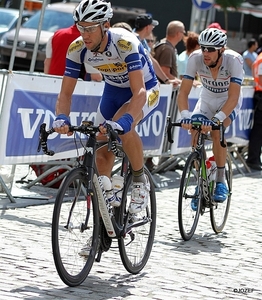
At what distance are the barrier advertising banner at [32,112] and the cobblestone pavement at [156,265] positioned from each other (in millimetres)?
588

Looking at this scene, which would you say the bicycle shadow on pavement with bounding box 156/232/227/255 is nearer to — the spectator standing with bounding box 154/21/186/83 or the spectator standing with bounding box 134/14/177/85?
the spectator standing with bounding box 134/14/177/85

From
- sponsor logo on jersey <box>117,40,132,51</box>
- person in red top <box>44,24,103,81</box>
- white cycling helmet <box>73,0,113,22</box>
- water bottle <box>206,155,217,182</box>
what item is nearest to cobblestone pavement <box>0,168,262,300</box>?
water bottle <box>206,155,217,182</box>

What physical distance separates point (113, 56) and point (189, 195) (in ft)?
7.99

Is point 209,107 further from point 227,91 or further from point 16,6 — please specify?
point 16,6

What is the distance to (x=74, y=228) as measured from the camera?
6.44 meters

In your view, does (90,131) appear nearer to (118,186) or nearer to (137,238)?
(118,186)

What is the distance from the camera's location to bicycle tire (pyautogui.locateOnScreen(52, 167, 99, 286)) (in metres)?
6.13

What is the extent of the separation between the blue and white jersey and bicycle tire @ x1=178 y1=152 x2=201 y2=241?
192 centimetres

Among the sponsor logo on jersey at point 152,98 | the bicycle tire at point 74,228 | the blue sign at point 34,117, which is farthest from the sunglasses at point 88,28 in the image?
the blue sign at point 34,117

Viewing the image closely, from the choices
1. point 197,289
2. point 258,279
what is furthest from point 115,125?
point 258,279

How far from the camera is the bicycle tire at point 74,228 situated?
613 centimetres

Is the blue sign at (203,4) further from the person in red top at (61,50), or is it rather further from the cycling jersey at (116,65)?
the cycling jersey at (116,65)

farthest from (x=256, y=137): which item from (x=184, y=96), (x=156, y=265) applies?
(x=156, y=265)

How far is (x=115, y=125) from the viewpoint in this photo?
20.4ft
